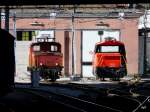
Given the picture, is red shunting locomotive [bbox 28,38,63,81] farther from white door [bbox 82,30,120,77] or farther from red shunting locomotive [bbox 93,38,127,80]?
white door [bbox 82,30,120,77]

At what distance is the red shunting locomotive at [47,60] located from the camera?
38094mm

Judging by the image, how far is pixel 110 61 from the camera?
3969cm

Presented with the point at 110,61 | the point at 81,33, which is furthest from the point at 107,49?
the point at 81,33

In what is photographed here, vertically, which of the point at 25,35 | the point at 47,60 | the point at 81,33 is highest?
the point at 81,33

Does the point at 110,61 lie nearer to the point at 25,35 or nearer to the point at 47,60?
the point at 47,60

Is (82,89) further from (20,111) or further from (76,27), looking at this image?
(76,27)

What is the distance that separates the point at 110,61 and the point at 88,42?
7888mm

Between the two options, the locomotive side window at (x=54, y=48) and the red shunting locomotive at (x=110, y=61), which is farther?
the red shunting locomotive at (x=110, y=61)

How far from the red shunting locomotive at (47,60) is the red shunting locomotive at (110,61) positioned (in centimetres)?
278

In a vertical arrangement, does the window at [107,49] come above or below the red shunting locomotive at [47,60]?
above

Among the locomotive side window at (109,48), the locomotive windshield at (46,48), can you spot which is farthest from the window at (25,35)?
the locomotive side window at (109,48)

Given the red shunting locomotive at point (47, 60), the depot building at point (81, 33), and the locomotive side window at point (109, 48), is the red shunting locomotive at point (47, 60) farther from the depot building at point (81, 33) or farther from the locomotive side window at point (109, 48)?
the depot building at point (81, 33)

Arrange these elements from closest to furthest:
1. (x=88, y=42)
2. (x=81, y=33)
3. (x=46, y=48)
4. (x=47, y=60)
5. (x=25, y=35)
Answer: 1. (x=47, y=60)
2. (x=46, y=48)
3. (x=81, y=33)
4. (x=25, y=35)
5. (x=88, y=42)

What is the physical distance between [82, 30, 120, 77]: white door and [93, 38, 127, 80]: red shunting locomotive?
690 cm
